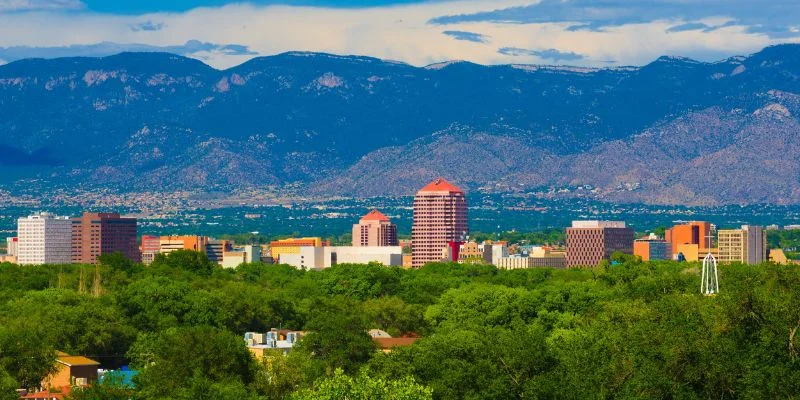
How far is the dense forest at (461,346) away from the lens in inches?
3346

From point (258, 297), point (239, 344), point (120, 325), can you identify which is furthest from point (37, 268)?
point (239, 344)

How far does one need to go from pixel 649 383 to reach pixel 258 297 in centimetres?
6154

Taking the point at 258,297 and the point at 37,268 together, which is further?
the point at 37,268

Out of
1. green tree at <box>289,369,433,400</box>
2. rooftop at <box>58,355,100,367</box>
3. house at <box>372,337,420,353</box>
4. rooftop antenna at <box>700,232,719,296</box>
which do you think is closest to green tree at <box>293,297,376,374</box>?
house at <box>372,337,420,353</box>

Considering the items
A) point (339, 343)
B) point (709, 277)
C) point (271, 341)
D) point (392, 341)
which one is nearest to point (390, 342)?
point (392, 341)

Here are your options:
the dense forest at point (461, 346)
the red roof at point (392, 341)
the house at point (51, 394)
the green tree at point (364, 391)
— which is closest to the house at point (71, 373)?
the dense forest at point (461, 346)

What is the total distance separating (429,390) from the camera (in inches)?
3044

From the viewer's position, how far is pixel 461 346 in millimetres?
94188

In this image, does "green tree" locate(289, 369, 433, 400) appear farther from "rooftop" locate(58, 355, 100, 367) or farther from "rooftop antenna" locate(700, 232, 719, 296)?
"rooftop antenna" locate(700, 232, 719, 296)

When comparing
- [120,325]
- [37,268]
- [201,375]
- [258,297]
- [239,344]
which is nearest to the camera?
[201,375]

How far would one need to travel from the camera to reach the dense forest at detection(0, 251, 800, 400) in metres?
85.0

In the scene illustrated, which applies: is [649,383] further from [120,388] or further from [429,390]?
[120,388]

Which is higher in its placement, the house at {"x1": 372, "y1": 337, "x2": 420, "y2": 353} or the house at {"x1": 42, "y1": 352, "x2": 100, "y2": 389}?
the house at {"x1": 372, "y1": 337, "x2": 420, "y2": 353}

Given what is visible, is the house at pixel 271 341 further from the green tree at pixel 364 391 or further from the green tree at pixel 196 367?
the green tree at pixel 364 391
